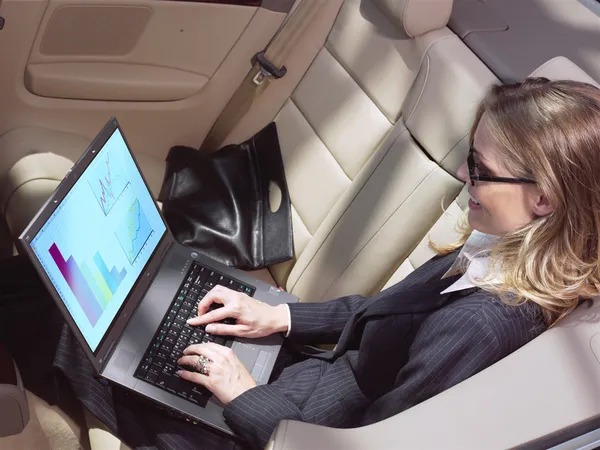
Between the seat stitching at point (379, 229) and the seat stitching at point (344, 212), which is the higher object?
the seat stitching at point (344, 212)

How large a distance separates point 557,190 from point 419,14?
2.20 feet

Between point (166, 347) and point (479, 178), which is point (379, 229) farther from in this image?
point (166, 347)

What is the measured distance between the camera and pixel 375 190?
1.65 metres

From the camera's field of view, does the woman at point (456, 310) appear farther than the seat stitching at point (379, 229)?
No

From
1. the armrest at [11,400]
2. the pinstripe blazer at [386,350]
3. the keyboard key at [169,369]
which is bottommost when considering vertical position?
the pinstripe blazer at [386,350]

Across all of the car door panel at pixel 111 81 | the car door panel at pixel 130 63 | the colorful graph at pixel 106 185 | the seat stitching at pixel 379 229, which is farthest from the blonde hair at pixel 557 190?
the car door panel at pixel 111 81

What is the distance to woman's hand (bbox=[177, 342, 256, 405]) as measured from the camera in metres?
1.32

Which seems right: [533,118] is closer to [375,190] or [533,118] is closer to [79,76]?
[375,190]

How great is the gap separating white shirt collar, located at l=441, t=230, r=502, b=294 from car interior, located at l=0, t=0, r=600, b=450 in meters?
0.18

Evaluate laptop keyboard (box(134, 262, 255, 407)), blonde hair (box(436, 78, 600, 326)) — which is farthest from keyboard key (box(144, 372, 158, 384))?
blonde hair (box(436, 78, 600, 326))

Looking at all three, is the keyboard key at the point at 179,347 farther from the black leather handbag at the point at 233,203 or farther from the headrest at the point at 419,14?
the headrest at the point at 419,14

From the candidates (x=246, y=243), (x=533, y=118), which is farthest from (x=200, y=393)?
(x=533, y=118)

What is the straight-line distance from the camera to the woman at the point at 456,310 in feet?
3.73

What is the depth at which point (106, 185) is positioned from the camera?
4.44ft
